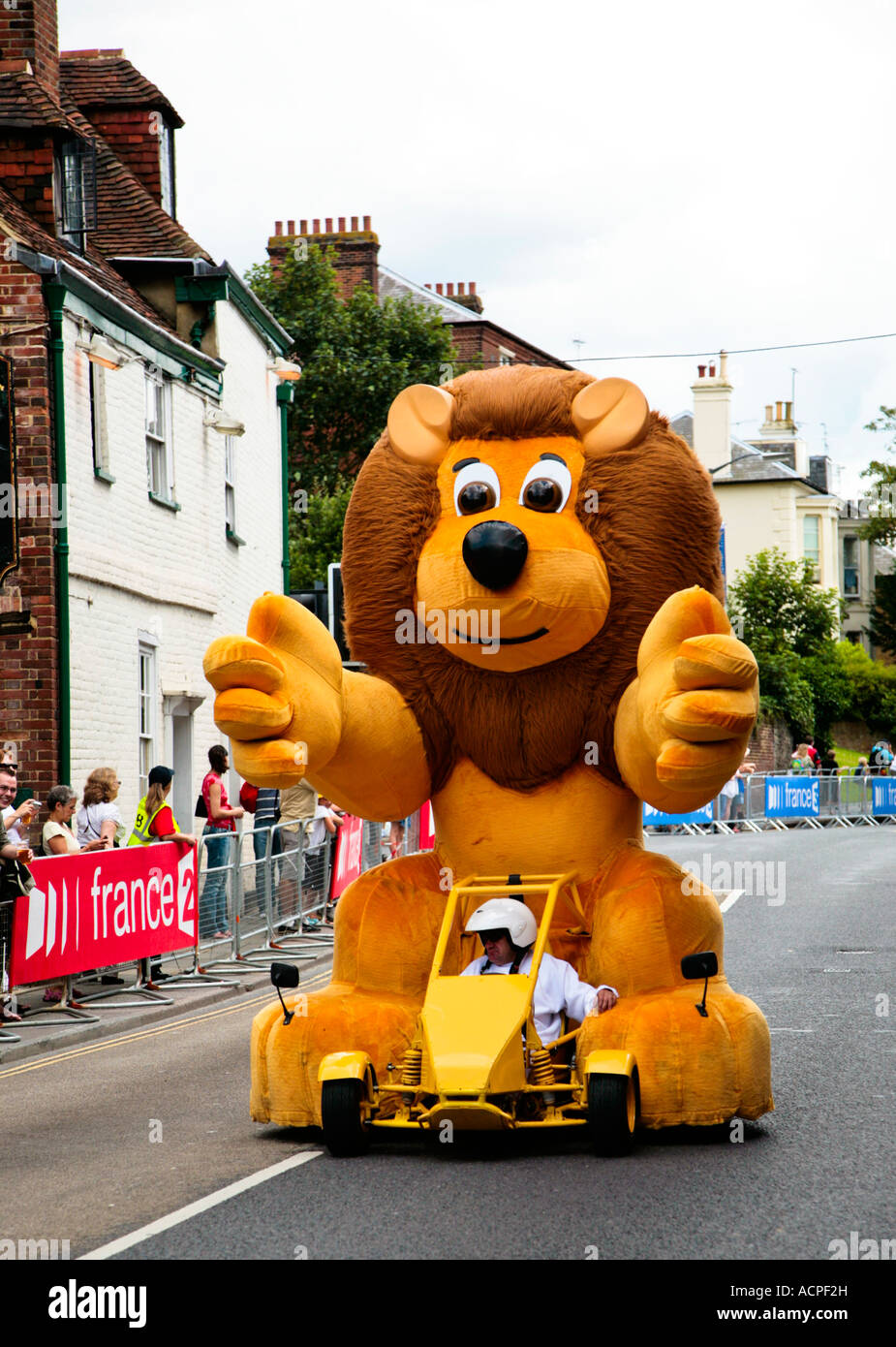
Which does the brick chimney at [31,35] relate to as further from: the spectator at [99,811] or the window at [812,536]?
the window at [812,536]

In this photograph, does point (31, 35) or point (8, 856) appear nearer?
point (8, 856)

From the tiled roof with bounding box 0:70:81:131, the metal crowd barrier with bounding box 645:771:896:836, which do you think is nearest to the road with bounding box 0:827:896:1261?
the tiled roof with bounding box 0:70:81:131

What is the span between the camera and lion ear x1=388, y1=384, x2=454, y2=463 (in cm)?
822

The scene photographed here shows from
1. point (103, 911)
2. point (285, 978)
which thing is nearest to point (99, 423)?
point (103, 911)

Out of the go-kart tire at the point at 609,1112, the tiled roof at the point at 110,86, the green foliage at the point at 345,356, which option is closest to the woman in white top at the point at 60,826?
the go-kart tire at the point at 609,1112

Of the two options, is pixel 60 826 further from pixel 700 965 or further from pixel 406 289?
pixel 406 289

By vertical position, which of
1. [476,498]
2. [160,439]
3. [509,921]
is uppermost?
[160,439]

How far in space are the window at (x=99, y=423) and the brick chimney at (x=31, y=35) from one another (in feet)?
11.2

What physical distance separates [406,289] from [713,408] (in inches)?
681

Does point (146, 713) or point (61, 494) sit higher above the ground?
point (61, 494)

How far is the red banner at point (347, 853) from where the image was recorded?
18.4 metres

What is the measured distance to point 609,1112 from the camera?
7.04m

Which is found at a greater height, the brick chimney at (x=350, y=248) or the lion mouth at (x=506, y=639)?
the brick chimney at (x=350, y=248)
